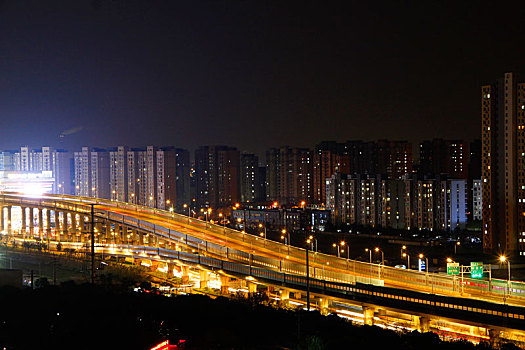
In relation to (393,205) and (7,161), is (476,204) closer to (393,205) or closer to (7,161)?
(393,205)

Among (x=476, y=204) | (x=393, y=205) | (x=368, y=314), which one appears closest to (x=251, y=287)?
(x=368, y=314)

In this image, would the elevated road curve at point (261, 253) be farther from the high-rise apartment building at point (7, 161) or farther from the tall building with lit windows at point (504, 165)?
the high-rise apartment building at point (7, 161)

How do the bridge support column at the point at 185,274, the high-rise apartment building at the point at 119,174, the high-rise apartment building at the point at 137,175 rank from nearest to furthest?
1. the bridge support column at the point at 185,274
2. the high-rise apartment building at the point at 137,175
3. the high-rise apartment building at the point at 119,174

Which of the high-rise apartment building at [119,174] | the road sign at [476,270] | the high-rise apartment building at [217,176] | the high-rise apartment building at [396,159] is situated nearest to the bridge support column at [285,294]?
the road sign at [476,270]

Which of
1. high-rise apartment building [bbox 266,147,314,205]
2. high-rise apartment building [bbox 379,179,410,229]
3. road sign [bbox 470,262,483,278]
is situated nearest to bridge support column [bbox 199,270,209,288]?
road sign [bbox 470,262,483,278]

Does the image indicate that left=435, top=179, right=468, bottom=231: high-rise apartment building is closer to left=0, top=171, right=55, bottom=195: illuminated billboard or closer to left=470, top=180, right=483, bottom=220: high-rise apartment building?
left=470, top=180, right=483, bottom=220: high-rise apartment building

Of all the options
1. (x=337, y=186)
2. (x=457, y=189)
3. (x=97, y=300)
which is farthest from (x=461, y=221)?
(x=97, y=300)

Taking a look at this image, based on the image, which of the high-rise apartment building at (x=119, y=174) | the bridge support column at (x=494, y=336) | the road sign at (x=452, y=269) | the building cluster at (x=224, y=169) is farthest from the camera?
the high-rise apartment building at (x=119, y=174)

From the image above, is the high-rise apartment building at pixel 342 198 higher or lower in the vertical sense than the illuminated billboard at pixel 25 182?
lower
